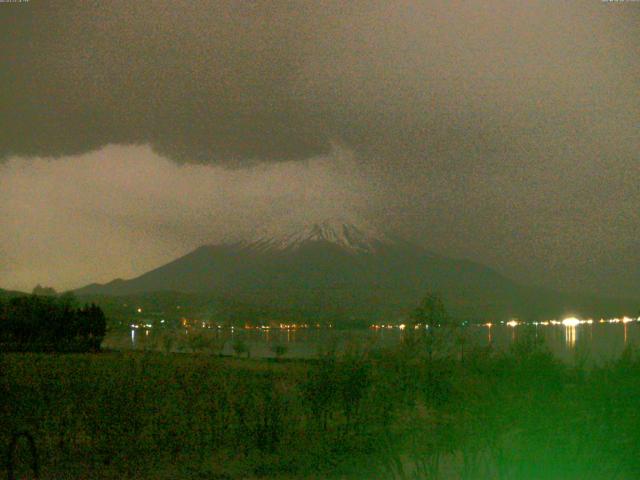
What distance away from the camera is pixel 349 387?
1600 centimetres

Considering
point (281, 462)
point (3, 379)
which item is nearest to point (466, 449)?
point (281, 462)

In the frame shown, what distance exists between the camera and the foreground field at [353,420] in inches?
313

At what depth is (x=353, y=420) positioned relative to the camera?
17000 mm

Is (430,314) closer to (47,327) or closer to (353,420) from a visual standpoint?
(353,420)

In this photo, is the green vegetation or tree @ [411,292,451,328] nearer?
tree @ [411,292,451,328]

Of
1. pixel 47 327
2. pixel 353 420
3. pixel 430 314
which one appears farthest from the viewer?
pixel 47 327

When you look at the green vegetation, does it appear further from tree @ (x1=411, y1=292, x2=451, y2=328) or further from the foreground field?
the foreground field

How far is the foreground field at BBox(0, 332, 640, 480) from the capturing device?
7.95 m

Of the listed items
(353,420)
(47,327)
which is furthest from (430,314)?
(47,327)

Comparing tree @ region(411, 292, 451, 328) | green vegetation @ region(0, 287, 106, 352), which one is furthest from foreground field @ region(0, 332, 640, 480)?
green vegetation @ region(0, 287, 106, 352)

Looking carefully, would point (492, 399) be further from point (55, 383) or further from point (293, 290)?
point (293, 290)

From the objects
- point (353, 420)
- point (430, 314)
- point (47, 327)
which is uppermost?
point (430, 314)

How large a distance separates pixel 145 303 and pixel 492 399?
14457cm

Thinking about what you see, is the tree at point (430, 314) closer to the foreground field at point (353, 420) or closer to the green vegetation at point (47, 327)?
the foreground field at point (353, 420)
